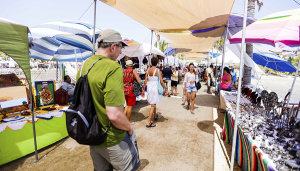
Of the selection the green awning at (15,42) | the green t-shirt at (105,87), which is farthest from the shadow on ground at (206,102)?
the green awning at (15,42)

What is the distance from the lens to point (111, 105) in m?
1.17

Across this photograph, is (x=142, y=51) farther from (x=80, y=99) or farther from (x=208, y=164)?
(x=80, y=99)

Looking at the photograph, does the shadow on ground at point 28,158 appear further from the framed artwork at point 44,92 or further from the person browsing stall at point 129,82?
the person browsing stall at point 129,82

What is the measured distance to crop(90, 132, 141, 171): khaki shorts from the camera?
1.34 metres

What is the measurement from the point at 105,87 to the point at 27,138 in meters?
2.70

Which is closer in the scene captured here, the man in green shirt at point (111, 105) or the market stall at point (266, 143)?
the man in green shirt at point (111, 105)

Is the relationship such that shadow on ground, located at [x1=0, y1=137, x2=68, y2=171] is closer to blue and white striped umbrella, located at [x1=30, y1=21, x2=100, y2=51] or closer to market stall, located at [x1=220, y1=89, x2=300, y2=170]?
blue and white striped umbrella, located at [x1=30, y1=21, x2=100, y2=51]

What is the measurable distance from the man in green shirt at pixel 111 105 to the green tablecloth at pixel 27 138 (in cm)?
217

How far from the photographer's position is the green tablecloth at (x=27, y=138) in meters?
2.52

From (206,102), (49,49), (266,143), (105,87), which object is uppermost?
(49,49)

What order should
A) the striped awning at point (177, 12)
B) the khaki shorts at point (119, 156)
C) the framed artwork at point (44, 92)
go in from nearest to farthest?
the khaki shorts at point (119, 156) < the framed artwork at point (44, 92) < the striped awning at point (177, 12)

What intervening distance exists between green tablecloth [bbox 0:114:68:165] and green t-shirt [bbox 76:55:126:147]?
2.37 m

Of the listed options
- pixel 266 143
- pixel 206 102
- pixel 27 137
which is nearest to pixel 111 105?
pixel 266 143

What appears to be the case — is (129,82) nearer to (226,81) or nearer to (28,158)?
(28,158)
